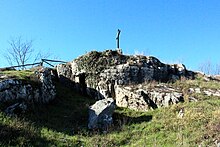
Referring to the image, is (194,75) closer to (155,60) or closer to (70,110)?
(155,60)

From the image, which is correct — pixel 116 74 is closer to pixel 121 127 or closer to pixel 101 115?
pixel 101 115

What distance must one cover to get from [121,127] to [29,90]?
19.4ft

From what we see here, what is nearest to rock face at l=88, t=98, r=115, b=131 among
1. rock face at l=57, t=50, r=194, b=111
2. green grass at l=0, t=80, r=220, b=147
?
green grass at l=0, t=80, r=220, b=147

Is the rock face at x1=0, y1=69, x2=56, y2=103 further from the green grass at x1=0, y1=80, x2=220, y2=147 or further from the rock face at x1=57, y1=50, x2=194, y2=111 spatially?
the rock face at x1=57, y1=50, x2=194, y2=111

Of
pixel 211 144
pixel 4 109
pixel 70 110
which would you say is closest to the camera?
pixel 211 144

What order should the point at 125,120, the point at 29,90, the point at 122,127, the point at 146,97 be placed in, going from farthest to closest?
1. the point at 146,97
2. the point at 29,90
3. the point at 125,120
4. the point at 122,127

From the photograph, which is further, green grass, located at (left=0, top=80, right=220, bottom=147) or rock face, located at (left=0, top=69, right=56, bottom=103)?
rock face, located at (left=0, top=69, right=56, bottom=103)

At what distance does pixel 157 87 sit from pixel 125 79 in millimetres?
2525

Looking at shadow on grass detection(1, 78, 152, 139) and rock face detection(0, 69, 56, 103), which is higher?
rock face detection(0, 69, 56, 103)

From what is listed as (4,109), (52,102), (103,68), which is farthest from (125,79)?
(4,109)

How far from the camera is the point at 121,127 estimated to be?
15555mm

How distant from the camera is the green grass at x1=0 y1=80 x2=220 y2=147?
12.7 metres

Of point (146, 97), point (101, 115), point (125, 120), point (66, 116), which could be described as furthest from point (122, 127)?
point (146, 97)

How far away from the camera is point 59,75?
23438mm
